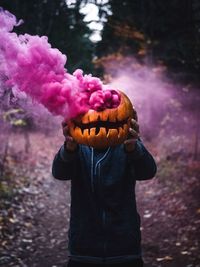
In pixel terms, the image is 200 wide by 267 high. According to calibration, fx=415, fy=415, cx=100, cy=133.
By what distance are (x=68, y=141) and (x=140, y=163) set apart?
1.90ft

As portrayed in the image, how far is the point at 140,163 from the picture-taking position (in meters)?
3.14

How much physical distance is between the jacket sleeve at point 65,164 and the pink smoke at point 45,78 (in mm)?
307

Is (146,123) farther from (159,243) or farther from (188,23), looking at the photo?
(159,243)

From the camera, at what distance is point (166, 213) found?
29.3 feet

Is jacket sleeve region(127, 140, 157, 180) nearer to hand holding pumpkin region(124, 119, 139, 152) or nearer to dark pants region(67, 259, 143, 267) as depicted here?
hand holding pumpkin region(124, 119, 139, 152)

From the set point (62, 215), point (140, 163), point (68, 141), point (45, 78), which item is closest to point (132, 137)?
point (140, 163)

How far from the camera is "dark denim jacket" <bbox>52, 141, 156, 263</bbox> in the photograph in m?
3.12

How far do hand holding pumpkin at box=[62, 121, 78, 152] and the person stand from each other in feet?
0.12

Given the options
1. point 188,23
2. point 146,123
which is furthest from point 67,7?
point 146,123

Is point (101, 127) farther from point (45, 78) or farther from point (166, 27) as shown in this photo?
point (166, 27)

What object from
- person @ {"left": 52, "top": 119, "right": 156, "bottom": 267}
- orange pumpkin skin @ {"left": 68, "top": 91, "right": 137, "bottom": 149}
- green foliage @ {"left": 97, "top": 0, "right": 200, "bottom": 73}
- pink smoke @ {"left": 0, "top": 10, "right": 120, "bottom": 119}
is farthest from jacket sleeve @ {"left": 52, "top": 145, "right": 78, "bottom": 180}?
green foliage @ {"left": 97, "top": 0, "right": 200, "bottom": 73}

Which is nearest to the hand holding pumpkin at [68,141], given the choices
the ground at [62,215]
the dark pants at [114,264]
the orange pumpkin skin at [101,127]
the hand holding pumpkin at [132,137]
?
the orange pumpkin skin at [101,127]

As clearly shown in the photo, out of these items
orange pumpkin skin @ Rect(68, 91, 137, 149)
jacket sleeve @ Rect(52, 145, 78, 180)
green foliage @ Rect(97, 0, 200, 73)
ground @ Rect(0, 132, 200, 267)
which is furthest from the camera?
green foliage @ Rect(97, 0, 200, 73)

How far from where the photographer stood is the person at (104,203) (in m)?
3.11
